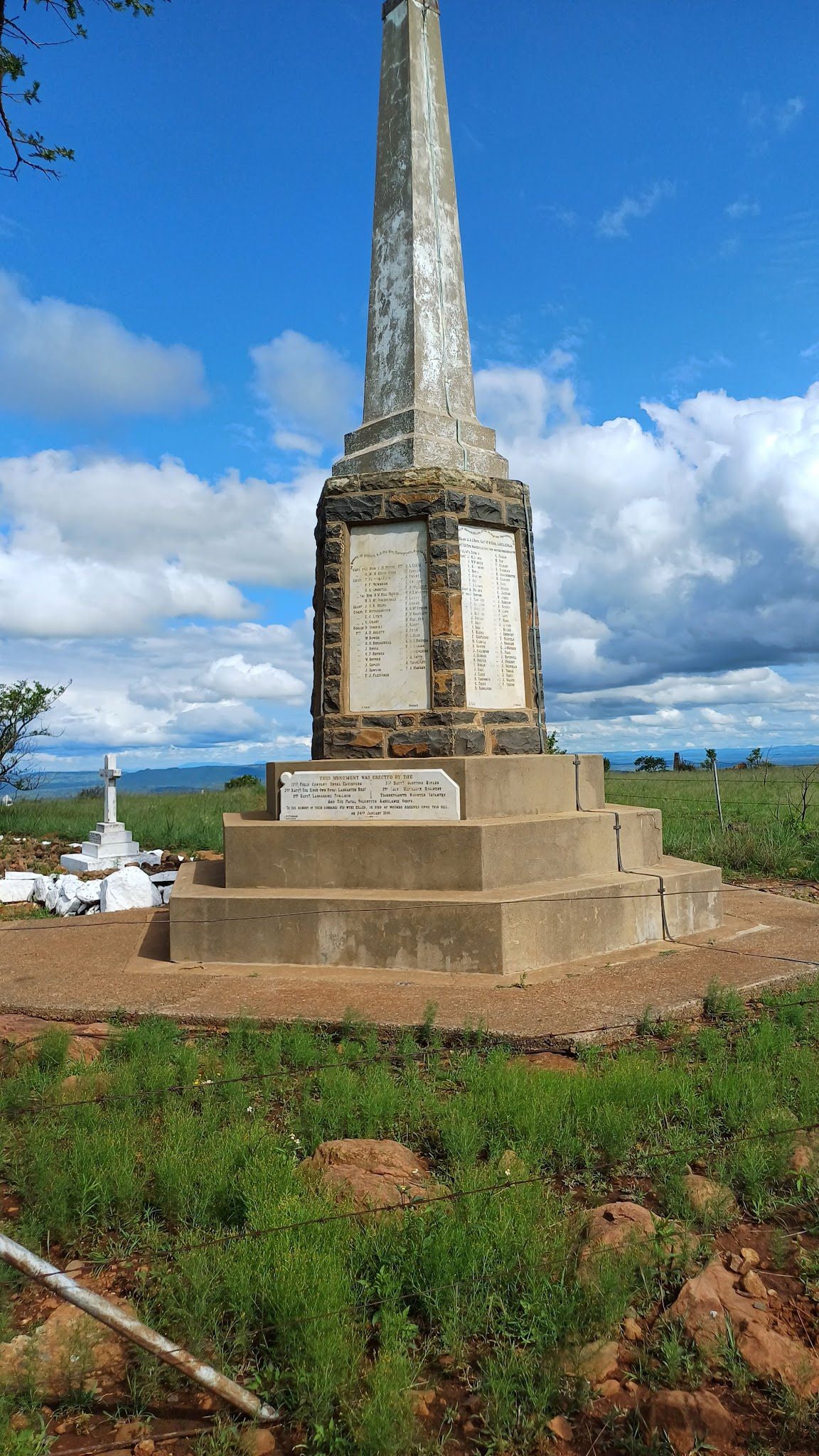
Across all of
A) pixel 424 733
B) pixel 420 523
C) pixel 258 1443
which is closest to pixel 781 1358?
pixel 258 1443

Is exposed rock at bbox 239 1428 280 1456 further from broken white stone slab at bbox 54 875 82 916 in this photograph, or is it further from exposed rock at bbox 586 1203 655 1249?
broken white stone slab at bbox 54 875 82 916

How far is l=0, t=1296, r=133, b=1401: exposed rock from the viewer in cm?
204

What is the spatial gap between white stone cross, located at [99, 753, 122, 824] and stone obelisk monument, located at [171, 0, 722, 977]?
19.3 feet

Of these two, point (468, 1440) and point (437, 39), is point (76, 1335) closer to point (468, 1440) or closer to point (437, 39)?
point (468, 1440)

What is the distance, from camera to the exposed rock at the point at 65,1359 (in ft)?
6.70

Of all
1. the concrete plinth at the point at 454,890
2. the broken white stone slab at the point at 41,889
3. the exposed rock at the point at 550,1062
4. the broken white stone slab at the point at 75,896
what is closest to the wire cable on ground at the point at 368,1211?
the exposed rock at the point at 550,1062

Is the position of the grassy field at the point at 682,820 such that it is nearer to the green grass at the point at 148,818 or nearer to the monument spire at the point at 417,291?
the green grass at the point at 148,818

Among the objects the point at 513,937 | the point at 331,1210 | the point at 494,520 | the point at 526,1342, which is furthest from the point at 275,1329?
the point at 494,520

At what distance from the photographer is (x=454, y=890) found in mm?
5926

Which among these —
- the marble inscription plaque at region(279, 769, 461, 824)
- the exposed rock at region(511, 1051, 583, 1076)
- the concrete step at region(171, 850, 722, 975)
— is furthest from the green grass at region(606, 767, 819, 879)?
the exposed rock at region(511, 1051, 583, 1076)

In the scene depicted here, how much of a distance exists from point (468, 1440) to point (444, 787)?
4.62 meters

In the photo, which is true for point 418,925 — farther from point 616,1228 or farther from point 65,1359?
point 65,1359

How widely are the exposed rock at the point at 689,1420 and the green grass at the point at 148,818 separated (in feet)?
33.4

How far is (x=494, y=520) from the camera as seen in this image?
7266 millimetres
